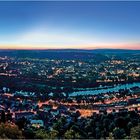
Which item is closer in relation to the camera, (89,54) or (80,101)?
(80,101)

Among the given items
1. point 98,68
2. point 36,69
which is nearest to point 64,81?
point 36,69

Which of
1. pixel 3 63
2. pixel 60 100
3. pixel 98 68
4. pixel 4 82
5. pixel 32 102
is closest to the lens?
pixel 32 102

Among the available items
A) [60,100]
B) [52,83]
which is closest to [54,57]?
[52,83]

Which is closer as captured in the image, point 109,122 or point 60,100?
point 109,122

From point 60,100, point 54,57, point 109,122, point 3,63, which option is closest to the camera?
point 109,122

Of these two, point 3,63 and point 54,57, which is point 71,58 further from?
point 3,63

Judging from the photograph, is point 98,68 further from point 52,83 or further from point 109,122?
point 109,122

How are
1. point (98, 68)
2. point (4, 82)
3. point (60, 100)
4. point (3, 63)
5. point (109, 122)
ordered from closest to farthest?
point (109, 122), point (60, 100), point (4, 82), point (3, 63), point (98, 68)

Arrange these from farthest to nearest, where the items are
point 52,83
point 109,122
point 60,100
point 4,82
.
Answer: point 52,83 < point 4,82 < point 60,100 < point 109,122
